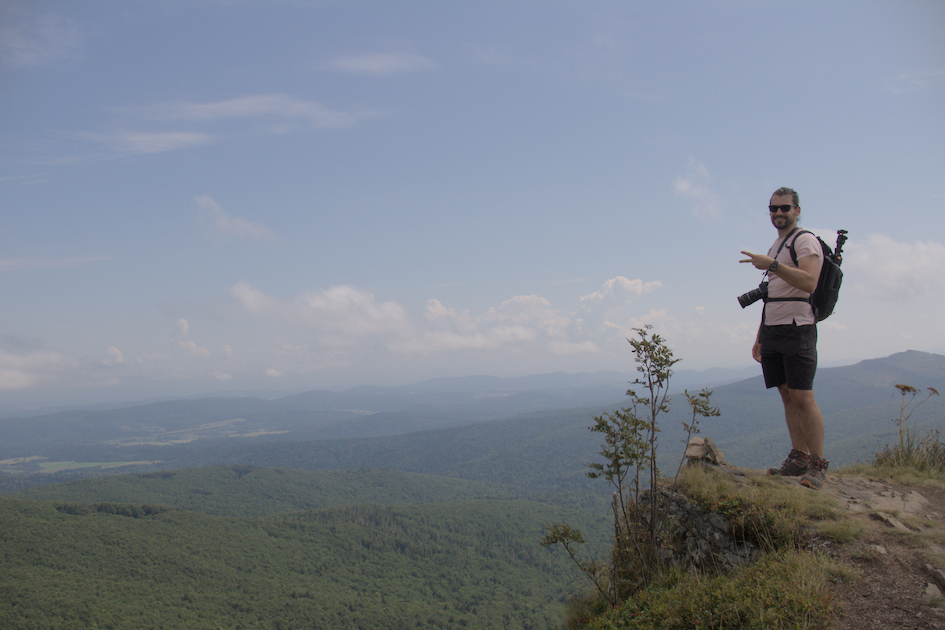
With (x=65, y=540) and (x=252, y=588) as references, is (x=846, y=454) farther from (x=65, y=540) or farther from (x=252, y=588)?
(x=65, y=540)

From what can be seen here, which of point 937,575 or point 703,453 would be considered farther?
point 703,453

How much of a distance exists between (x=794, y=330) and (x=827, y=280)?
0.72 metres

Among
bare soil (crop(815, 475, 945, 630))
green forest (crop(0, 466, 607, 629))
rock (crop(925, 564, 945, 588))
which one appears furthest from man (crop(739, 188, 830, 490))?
green forest (crop(0, 466, 607, 629))

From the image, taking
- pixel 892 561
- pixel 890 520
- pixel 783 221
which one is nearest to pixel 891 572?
pixel 892 561

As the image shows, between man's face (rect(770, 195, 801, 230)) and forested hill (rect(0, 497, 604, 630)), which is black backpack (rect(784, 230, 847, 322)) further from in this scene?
forested hill (rect(0, 497, 604, 630))

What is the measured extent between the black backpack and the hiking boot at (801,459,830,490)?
6.40 feet

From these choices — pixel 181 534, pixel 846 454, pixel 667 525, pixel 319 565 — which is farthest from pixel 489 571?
pixel 667 525

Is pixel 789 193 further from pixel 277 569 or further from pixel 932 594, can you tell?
pixel 277 569

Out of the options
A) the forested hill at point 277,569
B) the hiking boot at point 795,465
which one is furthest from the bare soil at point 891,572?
the forested hill at point 277,569

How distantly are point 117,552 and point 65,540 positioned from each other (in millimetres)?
13358

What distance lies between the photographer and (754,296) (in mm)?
6035

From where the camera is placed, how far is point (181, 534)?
132500mm

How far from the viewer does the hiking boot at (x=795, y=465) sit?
6426 mm

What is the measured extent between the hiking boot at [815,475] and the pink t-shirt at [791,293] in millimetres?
1953
